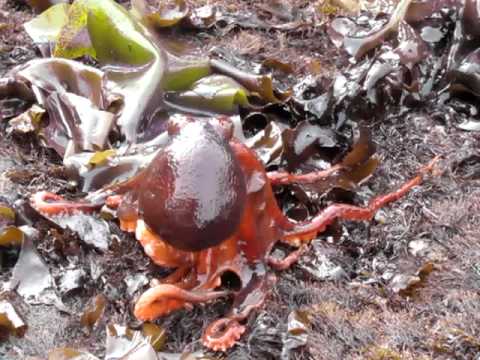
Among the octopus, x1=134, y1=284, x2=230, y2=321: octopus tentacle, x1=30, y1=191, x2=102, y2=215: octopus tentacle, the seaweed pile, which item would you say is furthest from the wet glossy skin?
x1=30, y1=191, x2=102, y2=215: octopus tentacle

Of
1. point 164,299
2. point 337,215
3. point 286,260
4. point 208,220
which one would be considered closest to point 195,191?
point 208,220

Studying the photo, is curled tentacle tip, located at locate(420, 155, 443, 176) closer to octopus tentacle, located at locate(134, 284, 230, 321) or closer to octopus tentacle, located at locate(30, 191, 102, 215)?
octopus tentacle, located at locate(134, 284, 230, 321)

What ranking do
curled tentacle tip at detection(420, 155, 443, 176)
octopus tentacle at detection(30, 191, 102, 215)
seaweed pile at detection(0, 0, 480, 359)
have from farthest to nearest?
curled tentacle tip at detection(420, 155, 443, 176)
octopus tentacle at detection(30, 191, 102, 215)
seaweed pile at detection(0, 0, 480, 359)

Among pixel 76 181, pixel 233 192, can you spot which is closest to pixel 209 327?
pixel 233 192

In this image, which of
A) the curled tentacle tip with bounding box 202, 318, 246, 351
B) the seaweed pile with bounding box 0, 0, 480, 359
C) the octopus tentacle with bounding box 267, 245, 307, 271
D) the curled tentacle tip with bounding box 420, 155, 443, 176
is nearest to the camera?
the curled tentacle tip with bounding box 202, 318, 246, 351

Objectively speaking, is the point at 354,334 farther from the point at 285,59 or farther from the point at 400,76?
the point at 285,59

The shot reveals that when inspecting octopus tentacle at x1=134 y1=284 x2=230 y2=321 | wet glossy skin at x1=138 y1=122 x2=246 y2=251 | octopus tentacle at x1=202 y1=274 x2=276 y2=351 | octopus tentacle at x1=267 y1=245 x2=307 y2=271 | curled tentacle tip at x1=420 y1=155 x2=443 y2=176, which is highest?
wet glossy skin at x1=138 y1=122 x2=246 y2=251

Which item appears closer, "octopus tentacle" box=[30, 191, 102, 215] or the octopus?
the octopus

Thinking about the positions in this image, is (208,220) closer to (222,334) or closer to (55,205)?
(222,334)
